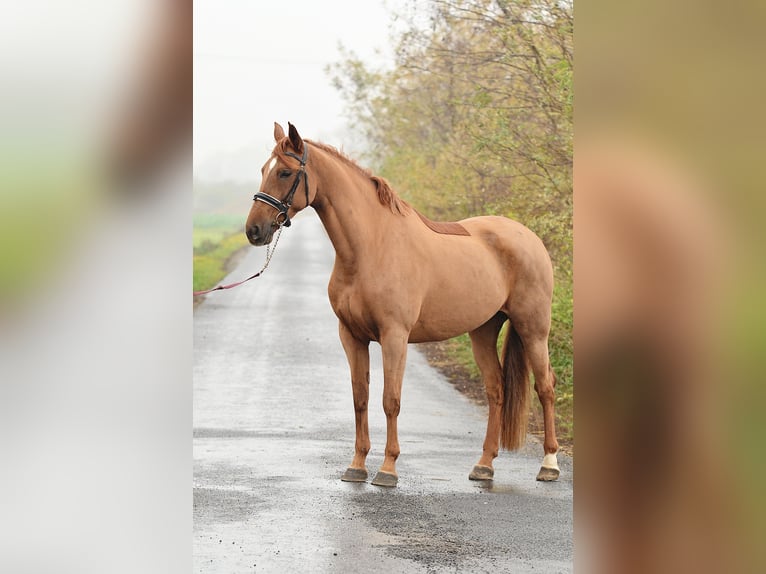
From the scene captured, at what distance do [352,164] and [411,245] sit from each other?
Result: 1.93ft

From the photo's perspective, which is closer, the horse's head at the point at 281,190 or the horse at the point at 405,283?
the horse's head at the point at 281,190

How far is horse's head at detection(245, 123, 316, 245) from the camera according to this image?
5.55 metres

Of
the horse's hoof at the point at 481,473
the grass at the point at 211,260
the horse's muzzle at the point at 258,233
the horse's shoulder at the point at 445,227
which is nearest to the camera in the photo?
the horse's muzzle at the point at 258,233

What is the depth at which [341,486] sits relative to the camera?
231 inches

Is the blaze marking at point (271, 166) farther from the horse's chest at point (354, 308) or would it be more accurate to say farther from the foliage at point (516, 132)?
the foliage at point (516, 132)

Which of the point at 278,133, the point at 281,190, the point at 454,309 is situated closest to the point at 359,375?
the point at 454,309

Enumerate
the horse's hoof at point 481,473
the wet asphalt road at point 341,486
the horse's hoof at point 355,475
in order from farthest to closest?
1. the horse's hoof at point 481,473
2. the horse's hoof at point 355,475
3. the wet asphalt road at point 341,486

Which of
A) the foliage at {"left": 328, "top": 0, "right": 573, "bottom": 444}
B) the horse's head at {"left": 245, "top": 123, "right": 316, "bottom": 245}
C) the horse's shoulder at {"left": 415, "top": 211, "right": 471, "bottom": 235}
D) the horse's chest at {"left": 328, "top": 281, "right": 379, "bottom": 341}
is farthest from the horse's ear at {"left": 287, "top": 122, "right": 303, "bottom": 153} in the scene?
the foliage at {"left": 328, "top": 0, "right": 573, "bottom": 444}

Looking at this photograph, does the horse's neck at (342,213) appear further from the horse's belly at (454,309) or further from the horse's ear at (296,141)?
the horse's belly at (454,309)

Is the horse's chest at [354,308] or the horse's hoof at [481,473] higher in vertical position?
the horse's chest at [354,308]

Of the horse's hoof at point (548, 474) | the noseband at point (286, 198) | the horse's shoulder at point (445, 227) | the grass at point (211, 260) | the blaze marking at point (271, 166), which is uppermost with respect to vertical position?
the blaze marking at point (271, 166)

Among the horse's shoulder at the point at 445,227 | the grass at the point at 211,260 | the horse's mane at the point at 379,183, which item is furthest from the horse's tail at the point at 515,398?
the grass at the point at 211,260

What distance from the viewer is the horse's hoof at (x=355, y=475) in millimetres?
5980

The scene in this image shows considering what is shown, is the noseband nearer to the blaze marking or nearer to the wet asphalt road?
the blaze marking
